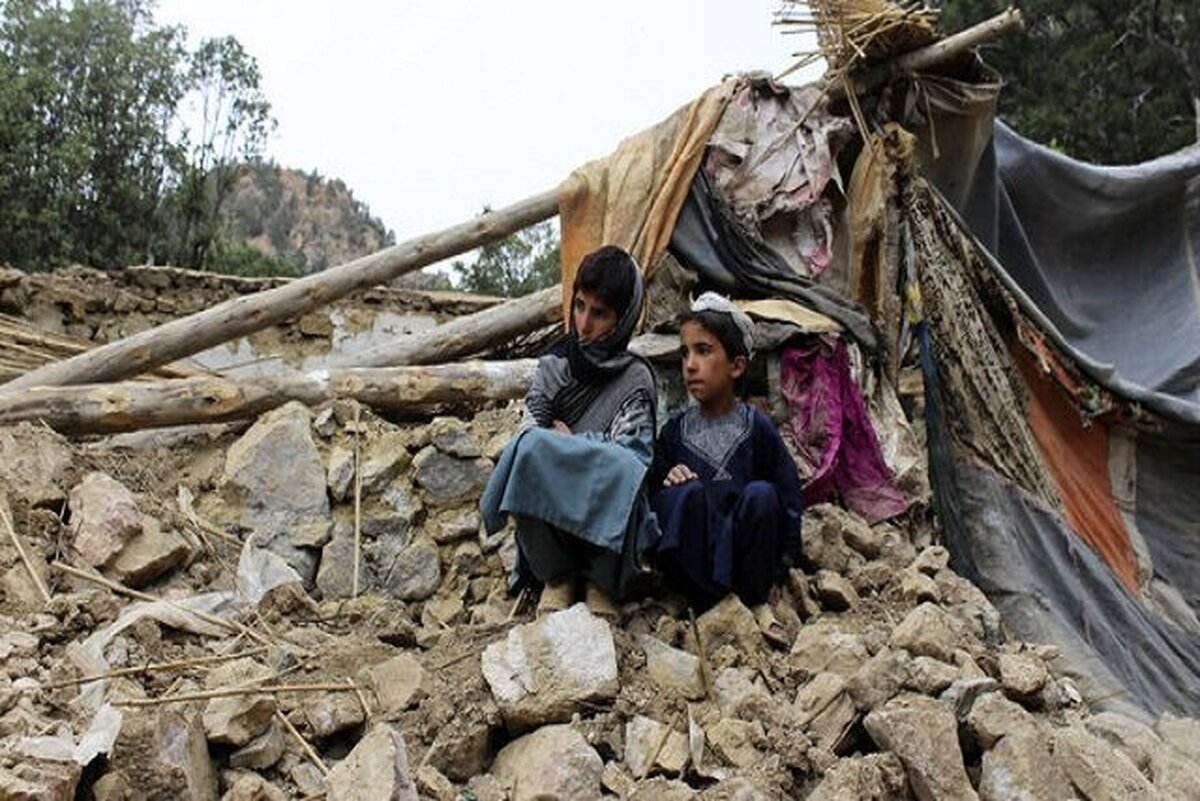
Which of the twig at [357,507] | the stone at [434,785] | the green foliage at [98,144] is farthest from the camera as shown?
the green foliage at [98,144]

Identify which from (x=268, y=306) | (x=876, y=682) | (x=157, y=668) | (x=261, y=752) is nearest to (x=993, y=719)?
(x=876, y=682)


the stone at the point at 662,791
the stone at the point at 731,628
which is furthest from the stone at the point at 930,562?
the stone at the point at 662,791

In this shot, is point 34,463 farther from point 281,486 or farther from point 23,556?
point 281,486

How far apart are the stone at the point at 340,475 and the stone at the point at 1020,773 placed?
2.10m

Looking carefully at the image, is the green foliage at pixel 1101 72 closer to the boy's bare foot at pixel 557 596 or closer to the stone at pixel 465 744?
the boy's bare foot at pixel 557 596

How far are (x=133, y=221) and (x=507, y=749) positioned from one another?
13456mm

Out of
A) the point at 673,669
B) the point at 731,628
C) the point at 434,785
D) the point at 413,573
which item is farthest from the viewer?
the point at 413,573

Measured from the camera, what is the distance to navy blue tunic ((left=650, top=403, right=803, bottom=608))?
114 inches

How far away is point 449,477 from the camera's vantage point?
3781mm

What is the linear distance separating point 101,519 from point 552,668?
142 cm

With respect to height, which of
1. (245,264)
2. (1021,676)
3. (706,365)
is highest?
(245,264)

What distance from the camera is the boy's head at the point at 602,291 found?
2.97 metres

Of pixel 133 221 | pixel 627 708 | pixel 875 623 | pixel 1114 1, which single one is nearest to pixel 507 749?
pixel 627 708

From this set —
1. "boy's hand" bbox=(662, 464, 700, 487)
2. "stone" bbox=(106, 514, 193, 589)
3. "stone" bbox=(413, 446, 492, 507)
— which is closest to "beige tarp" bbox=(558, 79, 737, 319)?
"stone" bbox=(413, 446, 492, 507)
